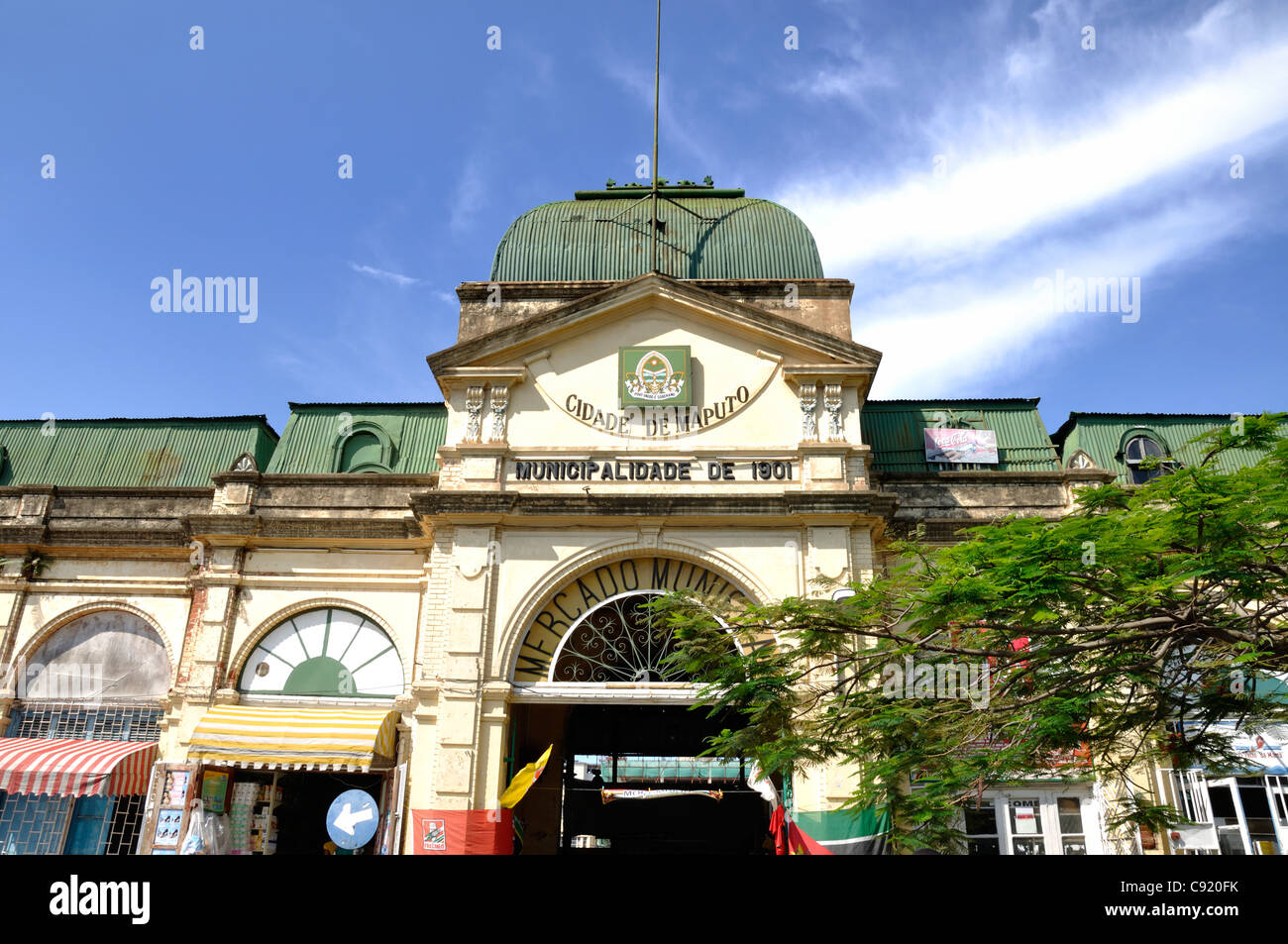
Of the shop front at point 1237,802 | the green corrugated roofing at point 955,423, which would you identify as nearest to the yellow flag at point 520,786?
the green corrugated roofing at point 955,423

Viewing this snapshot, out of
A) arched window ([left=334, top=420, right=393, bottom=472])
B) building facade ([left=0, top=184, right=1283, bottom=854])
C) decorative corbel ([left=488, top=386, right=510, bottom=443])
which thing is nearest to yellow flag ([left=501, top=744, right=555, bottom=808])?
building facade ([left=0, top=184, right=1283, bottom=854])

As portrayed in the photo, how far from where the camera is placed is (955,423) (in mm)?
22547

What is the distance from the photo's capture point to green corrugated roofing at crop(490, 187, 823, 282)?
2295cm

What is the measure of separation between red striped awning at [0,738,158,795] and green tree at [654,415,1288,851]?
1303cm

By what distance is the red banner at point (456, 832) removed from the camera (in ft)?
54.9

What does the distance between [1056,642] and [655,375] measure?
11.2m

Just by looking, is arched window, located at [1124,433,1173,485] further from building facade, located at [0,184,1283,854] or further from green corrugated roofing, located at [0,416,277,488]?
green corrugated roofing, located at [0,416,277,488]

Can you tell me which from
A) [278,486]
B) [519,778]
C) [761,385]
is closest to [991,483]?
[761,385]

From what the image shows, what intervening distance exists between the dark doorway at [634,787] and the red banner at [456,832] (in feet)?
14.1

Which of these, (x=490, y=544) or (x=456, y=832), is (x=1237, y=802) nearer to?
(x=456, y=832)

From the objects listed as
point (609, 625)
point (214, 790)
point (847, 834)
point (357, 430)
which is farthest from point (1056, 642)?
point (357, 430)
